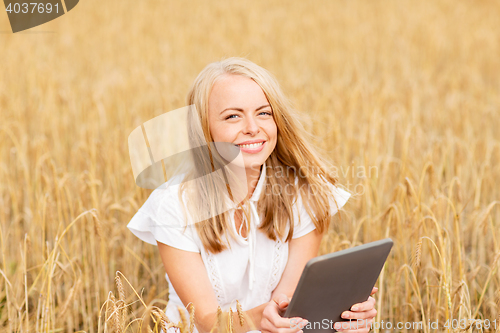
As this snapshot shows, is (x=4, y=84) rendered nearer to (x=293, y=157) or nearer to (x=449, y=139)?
(x=293, y=157)

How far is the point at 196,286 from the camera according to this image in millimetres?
1241

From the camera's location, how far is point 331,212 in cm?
144

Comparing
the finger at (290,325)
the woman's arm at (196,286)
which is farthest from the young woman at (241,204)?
the finger at (290,325)

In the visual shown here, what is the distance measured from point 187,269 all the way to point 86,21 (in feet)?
15.5

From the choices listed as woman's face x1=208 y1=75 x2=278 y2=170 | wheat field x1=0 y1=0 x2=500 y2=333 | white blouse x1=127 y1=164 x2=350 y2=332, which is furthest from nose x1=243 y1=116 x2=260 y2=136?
wheat field x1=0 y1=0 x2=500 y2=333

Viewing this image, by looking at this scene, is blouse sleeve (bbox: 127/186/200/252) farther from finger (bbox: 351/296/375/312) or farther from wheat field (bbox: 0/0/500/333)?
finger (bbox: 351/296/375/312)

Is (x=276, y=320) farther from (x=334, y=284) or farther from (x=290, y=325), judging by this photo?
(x=334, y=284)

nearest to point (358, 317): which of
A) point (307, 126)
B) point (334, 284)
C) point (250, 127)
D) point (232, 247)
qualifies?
point (334, 284)

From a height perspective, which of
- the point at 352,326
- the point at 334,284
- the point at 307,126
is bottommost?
the point at 352,326

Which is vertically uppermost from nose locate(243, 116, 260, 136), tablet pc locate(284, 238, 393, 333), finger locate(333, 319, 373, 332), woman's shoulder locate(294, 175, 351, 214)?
nose locate(243, 116, 260, 136)

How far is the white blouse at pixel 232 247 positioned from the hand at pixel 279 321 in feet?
0.60

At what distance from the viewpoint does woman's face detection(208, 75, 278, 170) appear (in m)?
1.26

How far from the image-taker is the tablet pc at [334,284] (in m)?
0.93

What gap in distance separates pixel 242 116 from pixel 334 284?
20.0 inches
